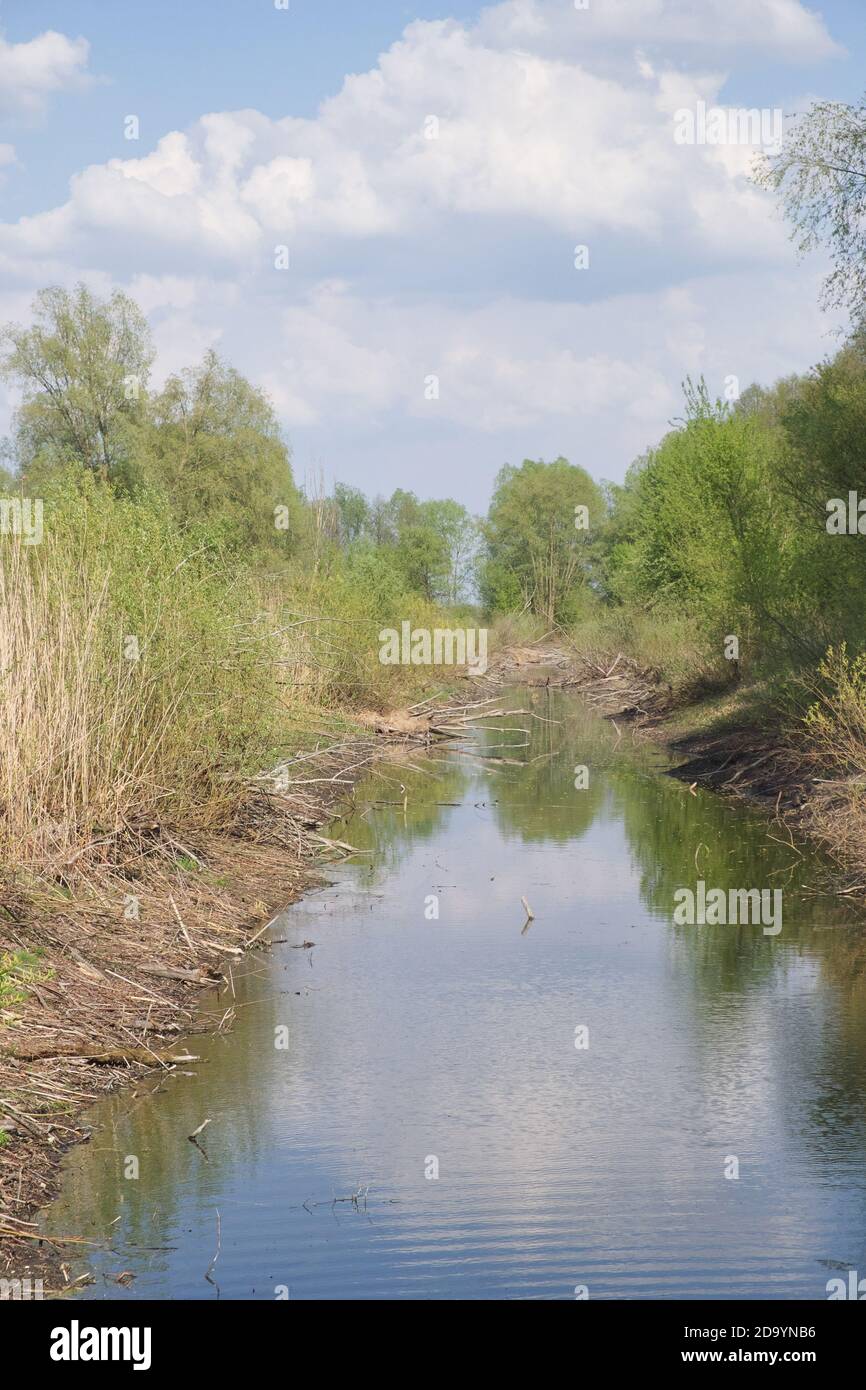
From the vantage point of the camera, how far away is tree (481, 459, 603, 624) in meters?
73.5

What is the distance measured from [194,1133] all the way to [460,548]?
8456 centimetres

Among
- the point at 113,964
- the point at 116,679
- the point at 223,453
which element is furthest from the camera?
the point at 223,453

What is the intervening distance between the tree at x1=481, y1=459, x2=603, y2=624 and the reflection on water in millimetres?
59459

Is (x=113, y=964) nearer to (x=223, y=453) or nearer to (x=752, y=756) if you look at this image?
(x=752, y=756)

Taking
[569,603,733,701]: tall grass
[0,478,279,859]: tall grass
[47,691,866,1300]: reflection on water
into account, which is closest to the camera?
[47,691,866,1300]: reflection on water

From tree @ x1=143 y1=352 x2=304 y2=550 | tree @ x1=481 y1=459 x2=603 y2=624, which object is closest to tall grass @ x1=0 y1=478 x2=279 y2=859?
tree @ x1=143 y1=352 x2=304 y2=550

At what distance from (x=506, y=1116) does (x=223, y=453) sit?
42951mm

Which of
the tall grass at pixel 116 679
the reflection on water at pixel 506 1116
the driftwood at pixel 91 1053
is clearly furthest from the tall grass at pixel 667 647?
the driftwood at pixel 91 1053

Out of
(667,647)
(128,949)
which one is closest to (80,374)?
(667,647)

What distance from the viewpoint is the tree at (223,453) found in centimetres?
4828

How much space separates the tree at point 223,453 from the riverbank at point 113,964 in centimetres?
3375

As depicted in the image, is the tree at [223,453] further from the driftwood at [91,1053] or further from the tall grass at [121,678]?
the driftwood at [91,1053]

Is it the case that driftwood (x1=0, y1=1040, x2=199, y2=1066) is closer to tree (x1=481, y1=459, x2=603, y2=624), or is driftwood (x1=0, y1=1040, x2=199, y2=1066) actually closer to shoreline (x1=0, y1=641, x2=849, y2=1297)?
shoreline (x1=0, y1=641, x2=849, y2=1297)

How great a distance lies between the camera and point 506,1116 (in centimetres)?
794
